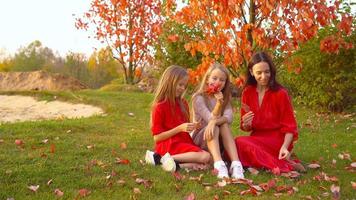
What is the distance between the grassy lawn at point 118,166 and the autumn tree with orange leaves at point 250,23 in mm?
1354

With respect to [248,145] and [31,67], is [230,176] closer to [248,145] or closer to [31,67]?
[248,145]

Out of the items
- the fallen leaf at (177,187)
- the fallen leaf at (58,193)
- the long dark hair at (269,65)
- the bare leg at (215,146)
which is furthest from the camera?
the long dark hair at (269,65)

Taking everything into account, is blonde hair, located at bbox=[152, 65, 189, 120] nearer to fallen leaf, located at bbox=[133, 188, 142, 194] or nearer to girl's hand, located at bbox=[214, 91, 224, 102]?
girl's hand, located at bbox=[214, 91, 224, 102]

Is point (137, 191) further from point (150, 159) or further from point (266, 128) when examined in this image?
point (266, 128)

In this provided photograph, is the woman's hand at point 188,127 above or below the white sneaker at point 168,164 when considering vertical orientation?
above

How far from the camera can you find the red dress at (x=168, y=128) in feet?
15.6

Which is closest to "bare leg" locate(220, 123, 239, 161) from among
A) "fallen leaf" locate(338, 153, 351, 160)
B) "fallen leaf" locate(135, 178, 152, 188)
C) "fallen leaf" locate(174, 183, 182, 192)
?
"fallen leaf" locate(174, 183, 182, 192)

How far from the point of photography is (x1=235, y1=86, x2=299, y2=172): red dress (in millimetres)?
4633

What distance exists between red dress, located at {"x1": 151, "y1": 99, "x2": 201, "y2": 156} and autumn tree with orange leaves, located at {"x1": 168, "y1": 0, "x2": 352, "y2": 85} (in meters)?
2.18

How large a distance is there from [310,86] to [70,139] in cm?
512

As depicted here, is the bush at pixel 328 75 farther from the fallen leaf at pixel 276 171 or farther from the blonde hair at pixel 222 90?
the fallen leaf at pixel 276 171

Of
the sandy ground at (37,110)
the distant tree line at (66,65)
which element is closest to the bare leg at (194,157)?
the sandy ground at (37,110)

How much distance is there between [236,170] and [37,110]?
27.1ft

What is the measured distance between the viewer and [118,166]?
464 cm
